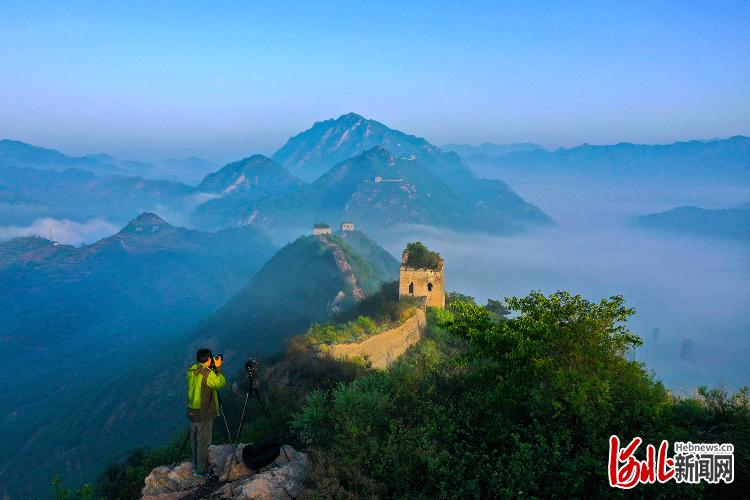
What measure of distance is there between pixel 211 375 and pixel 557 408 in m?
6.40

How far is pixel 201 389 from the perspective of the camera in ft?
27.9

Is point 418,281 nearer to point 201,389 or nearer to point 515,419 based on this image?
point 515,419

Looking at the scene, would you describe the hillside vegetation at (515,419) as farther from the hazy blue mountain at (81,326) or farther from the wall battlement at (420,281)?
the hazy blue mountain at (81,326)

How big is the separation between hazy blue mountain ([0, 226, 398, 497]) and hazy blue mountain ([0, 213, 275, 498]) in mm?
297

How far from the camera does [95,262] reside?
A: 181875 mm

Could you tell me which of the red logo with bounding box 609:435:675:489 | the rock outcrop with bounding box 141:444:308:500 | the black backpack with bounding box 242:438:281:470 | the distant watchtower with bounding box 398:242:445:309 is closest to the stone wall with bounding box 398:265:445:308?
the distant watchtower with bounding box 398:242:445:309

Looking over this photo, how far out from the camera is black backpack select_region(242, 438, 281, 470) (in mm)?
8195

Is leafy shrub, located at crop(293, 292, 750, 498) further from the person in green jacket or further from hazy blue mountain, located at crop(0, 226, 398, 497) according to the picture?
hazy blue mountain, located at crop(0, 226, 398, 497)

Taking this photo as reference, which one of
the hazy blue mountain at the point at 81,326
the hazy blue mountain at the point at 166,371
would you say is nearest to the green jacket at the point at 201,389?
the hazy blue mountain at the point at 166,371

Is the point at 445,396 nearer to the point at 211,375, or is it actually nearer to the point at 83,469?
the point at 211,375

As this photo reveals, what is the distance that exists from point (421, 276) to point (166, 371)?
172 ft

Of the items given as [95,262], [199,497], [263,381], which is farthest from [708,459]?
[95,262]

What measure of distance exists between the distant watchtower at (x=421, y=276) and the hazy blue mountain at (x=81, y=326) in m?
40.3

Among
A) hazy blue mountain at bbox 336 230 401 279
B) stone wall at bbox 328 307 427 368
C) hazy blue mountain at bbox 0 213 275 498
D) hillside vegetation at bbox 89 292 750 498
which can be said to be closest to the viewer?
hillside vegetation at bbox 89 292 750 498
